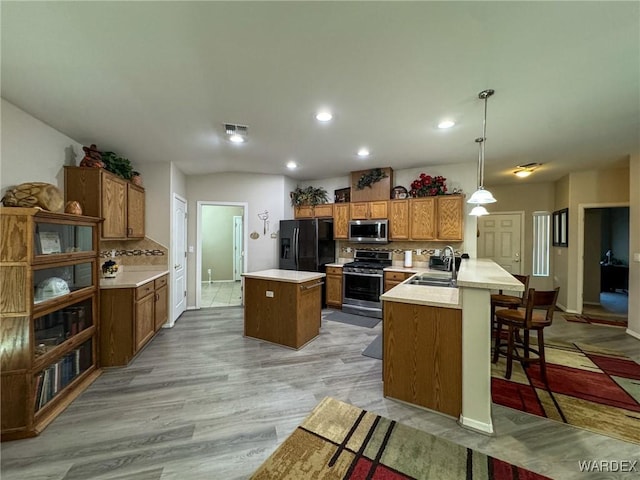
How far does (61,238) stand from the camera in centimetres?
227

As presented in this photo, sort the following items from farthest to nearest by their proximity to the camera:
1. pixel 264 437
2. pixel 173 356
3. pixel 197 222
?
pixel 197 222, pixel 173 356, pixel 264 437

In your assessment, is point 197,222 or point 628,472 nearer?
point 628,472

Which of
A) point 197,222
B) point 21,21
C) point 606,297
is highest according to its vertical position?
point 21,21

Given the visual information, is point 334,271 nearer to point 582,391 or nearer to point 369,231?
point 369,231

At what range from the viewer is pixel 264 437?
1.77 m

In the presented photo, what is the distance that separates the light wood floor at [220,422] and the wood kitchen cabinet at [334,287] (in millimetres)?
1825

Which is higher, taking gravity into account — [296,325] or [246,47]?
[246,47]

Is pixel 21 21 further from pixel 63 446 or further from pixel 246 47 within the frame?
pixel 63 446

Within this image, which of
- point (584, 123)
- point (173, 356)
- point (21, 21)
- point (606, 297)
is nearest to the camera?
point (21, 21)

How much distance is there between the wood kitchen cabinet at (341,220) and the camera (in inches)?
197

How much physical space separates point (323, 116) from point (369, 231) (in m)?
2.64

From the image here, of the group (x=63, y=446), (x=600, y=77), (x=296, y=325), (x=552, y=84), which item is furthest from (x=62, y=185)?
(x=600, y=77)

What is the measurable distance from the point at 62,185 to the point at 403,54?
146 inches

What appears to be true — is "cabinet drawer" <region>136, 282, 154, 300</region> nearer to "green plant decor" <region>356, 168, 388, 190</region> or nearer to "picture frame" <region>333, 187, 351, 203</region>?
"picture frame" <region>333, 187, 351, 203</region>
